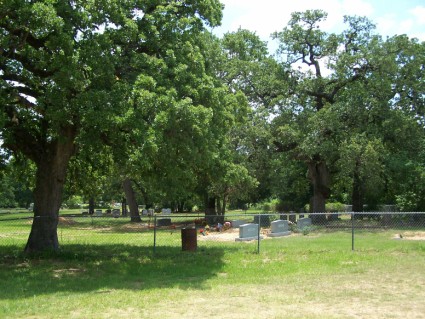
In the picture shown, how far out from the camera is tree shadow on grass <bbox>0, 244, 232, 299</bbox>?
1051 centimetres

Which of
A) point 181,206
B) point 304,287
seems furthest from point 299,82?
Result: point 181,206

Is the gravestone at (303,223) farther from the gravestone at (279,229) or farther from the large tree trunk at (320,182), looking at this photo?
the large tree trunk at (320,182)

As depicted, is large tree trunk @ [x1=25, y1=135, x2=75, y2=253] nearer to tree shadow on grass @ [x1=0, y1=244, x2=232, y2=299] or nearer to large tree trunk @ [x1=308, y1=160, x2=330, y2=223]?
tree shadow on grass @ [x1=0, y1=244, x2=232, y2=299]

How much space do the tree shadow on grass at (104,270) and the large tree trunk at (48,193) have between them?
69cm

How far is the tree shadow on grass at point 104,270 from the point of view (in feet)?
34.5

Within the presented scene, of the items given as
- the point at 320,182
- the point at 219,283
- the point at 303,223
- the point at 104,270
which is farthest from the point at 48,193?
the point at 320,182

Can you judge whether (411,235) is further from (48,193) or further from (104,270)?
(48,193)

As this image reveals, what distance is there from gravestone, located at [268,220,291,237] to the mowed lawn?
6.78m

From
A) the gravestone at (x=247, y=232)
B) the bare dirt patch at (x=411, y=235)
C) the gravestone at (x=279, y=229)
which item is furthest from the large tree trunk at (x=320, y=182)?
the gravestone at (x=247, y=232)

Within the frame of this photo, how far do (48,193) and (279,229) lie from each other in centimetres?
1330

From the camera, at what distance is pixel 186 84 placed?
14.0 m

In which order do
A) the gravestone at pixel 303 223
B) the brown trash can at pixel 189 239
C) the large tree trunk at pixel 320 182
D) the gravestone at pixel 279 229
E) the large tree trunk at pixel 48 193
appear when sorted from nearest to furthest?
the large tree trunk at pixel 48 193
the brown trash can at pixel 189 239
the gravestone at pixel 279 229
the gravestone at pixel 303 223
the large tree trunk at pixel 320 182

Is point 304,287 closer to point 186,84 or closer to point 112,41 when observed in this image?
point 186,84

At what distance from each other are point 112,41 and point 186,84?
8.16ft
